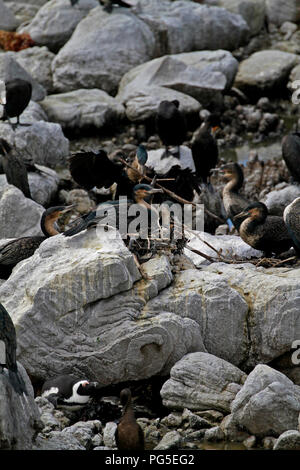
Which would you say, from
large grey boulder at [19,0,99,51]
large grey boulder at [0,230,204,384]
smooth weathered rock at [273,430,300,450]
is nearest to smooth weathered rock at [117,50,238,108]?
large grey boulder at [19,0,99,51]

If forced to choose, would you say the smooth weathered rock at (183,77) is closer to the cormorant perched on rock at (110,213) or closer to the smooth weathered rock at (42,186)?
the smooth weathered rock at (42,186)

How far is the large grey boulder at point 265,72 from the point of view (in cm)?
1719

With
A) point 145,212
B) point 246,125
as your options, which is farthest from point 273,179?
point 145,212

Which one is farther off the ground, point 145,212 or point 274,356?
point 145,212

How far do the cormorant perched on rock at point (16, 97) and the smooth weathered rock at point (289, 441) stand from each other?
341 inches

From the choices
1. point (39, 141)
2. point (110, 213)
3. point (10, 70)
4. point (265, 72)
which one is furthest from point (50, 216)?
point (265, 72)

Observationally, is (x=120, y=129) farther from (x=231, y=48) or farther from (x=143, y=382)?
(x=143, y=382)

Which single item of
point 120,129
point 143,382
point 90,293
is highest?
point 90,293

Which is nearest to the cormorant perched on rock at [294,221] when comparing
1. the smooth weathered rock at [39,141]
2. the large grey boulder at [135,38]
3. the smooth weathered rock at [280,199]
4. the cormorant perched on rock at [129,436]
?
the smooth weathered rock at [280,199]

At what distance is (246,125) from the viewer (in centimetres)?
1611

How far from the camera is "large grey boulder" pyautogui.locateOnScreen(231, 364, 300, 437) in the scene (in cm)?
631

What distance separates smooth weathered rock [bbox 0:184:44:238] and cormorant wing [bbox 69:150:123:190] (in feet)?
5.74

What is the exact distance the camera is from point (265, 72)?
1727 cm
